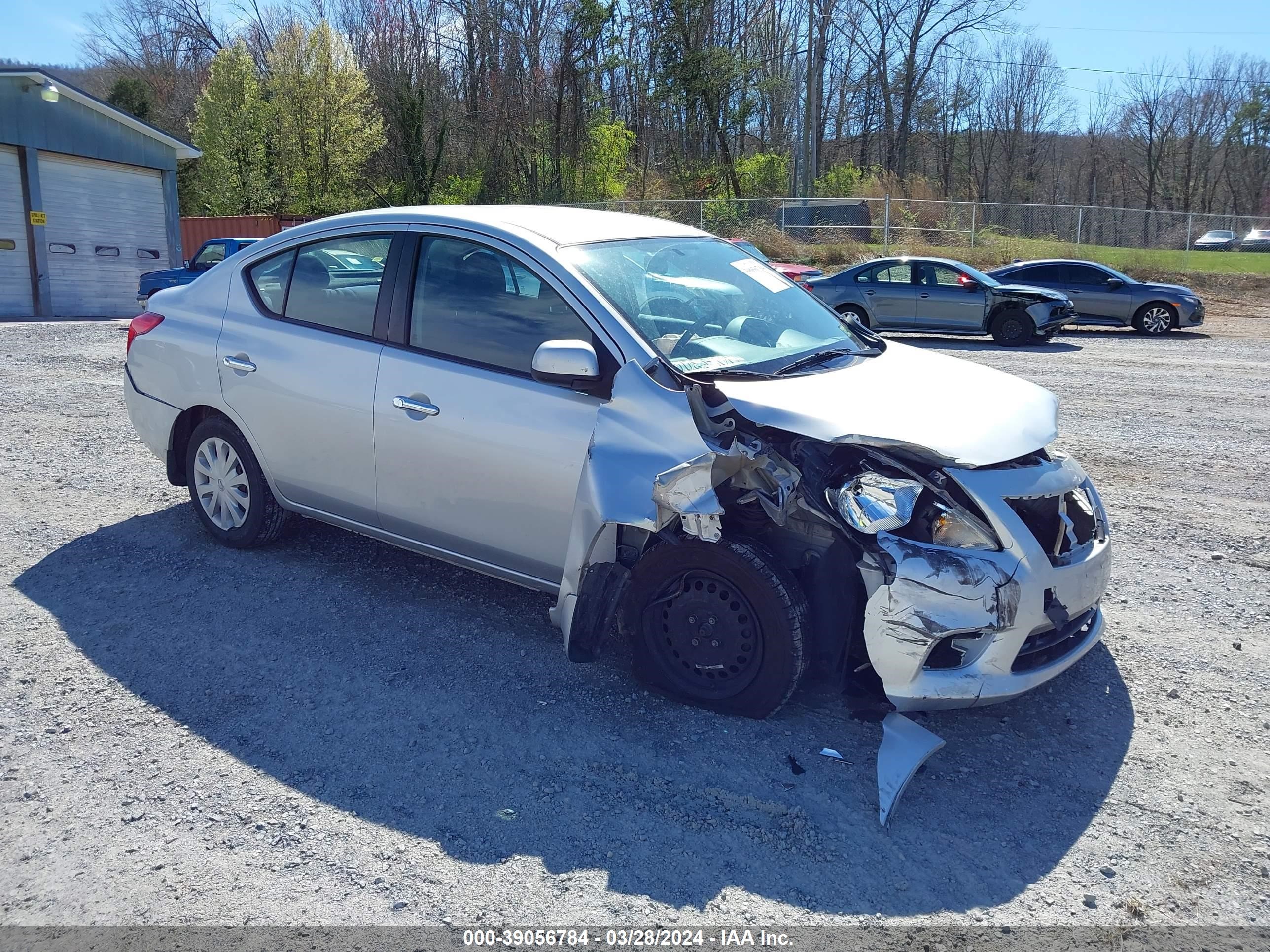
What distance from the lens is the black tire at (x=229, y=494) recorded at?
5.15m

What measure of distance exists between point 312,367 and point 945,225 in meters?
28.8

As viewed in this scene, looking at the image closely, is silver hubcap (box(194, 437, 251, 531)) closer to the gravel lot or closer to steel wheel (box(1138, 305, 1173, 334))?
the gravel lot

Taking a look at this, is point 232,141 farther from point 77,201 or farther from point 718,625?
point 718,625

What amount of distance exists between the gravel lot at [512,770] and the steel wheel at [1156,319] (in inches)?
611

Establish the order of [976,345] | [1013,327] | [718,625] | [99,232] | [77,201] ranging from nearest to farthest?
[718,625]
[1013,327]
[976,345]
[77,201]
[99,232]

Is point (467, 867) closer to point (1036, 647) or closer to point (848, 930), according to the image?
point (848, 930)

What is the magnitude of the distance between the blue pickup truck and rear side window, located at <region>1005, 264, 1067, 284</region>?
15.2 metres

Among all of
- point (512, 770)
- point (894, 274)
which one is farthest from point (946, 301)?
point (512, 770)

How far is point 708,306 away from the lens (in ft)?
14.5

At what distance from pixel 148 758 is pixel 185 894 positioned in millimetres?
822

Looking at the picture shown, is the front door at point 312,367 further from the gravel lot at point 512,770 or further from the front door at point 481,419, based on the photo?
the gravel lot at point 512,770

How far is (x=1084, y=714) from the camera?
3.86 meters

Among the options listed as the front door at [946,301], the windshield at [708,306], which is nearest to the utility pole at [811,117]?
the front door at [946,301]

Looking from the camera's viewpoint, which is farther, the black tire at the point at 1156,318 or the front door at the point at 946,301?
the black tire at the point at 1156,318
